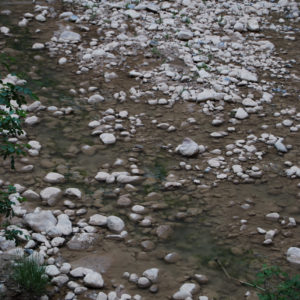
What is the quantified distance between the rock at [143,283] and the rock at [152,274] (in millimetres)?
35

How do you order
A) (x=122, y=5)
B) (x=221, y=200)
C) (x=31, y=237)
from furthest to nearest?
(x=122, y=5)
(x=221, y=200)
(x=31, y=237)

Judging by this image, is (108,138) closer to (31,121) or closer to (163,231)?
(31,121)

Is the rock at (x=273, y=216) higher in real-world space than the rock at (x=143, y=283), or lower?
lower

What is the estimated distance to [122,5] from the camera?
729 cm

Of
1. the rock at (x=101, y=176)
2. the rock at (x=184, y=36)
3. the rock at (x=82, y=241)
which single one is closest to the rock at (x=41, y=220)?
the rock at (x=82, y=241)

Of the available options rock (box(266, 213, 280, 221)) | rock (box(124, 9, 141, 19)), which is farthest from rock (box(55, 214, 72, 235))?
rock (box(124, 9, 141, 19))

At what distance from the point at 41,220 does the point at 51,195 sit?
38cm

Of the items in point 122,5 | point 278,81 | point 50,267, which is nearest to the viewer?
point 50,267

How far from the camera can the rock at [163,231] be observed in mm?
3435

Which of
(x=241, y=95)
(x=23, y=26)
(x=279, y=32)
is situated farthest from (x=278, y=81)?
(x=23, y=26)

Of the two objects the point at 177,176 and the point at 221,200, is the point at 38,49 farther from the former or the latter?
the point at 221,200

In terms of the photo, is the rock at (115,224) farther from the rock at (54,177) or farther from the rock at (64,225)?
the rock at (54,177)

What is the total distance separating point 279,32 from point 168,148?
364 cm

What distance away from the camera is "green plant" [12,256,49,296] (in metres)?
2.66
